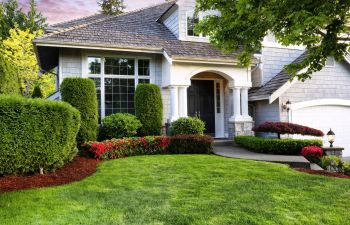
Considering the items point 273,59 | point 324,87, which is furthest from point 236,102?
point 324,87

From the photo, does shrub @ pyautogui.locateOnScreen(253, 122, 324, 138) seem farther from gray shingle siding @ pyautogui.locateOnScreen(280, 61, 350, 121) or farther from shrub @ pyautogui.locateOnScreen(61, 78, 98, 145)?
shrub @ pyautogui.locateOnScreen(61, 78, 98, 145)

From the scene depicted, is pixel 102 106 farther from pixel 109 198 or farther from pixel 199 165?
pixel 109 198

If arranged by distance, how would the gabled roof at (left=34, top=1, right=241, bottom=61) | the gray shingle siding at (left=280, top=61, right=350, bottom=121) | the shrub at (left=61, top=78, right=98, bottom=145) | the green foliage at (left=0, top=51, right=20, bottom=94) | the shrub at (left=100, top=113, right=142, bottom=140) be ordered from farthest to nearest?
1. the gray shingle siding at (left=280, top=61, right=350, bottom=121)
2. the gabled roof at (left=34, top=1, right=241, bottom=61)
3. the shrub at (left=100, top=113, right=142, bottom=140)
4. the green foliage at (left=0, top=51, right=20, bottom=94)
5. the shrub at (left=61, top=78, right=98, bottom=145)

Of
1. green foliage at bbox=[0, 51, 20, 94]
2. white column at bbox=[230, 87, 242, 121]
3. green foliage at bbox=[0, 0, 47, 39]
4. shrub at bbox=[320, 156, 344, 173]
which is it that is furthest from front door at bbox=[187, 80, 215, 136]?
green foliage at bbox=[0, 0, 47, 39]

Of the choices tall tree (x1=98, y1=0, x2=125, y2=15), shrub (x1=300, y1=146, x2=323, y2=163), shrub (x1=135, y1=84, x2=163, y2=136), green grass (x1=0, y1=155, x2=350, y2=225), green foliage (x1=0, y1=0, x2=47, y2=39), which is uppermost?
tall tree (x1=98, y1=0, x2=125, y2=15)

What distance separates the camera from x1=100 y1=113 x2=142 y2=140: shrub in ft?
35.3

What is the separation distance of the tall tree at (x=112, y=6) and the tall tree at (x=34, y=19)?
8.64 meters

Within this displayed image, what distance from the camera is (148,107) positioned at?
1131cm

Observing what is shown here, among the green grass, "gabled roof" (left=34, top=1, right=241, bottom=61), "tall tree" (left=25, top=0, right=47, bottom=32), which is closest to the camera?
the green grass

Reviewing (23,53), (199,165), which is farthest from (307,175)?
(23,53)

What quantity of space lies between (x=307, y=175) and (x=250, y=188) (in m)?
1.87

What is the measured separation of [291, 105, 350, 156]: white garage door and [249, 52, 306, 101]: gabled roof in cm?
136

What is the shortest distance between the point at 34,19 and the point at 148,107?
26.6m

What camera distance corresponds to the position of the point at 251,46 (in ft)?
21.0
